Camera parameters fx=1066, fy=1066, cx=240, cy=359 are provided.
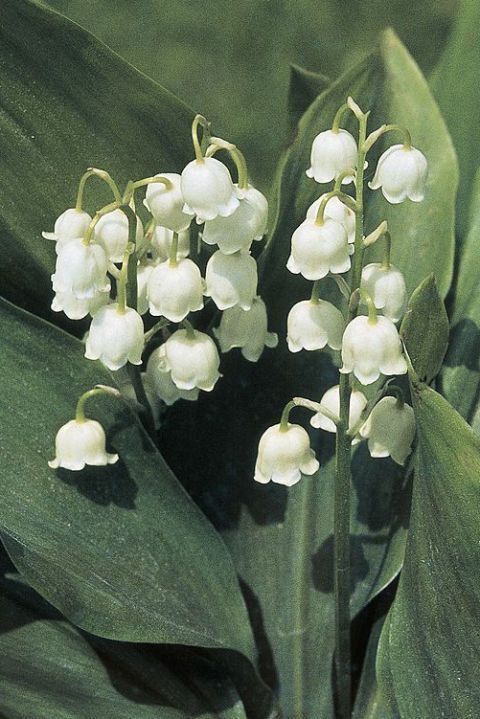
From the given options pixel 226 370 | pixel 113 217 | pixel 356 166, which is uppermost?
pixel 356 166

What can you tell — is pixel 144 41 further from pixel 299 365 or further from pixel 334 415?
pixel 334 415

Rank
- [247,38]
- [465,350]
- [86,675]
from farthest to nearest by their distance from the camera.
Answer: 1. [247,38]
2. [465,350]
3. [86,675]

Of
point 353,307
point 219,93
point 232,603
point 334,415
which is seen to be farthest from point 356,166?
point 219,93

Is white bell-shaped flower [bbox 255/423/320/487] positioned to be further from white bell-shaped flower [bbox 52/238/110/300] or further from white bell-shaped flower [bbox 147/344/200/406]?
white bell-shaped flower [bbox 52/238/110/300]

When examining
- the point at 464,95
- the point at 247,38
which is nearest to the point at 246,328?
the point at 464,95

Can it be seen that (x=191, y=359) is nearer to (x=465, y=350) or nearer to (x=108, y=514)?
(x=108, y=514)
